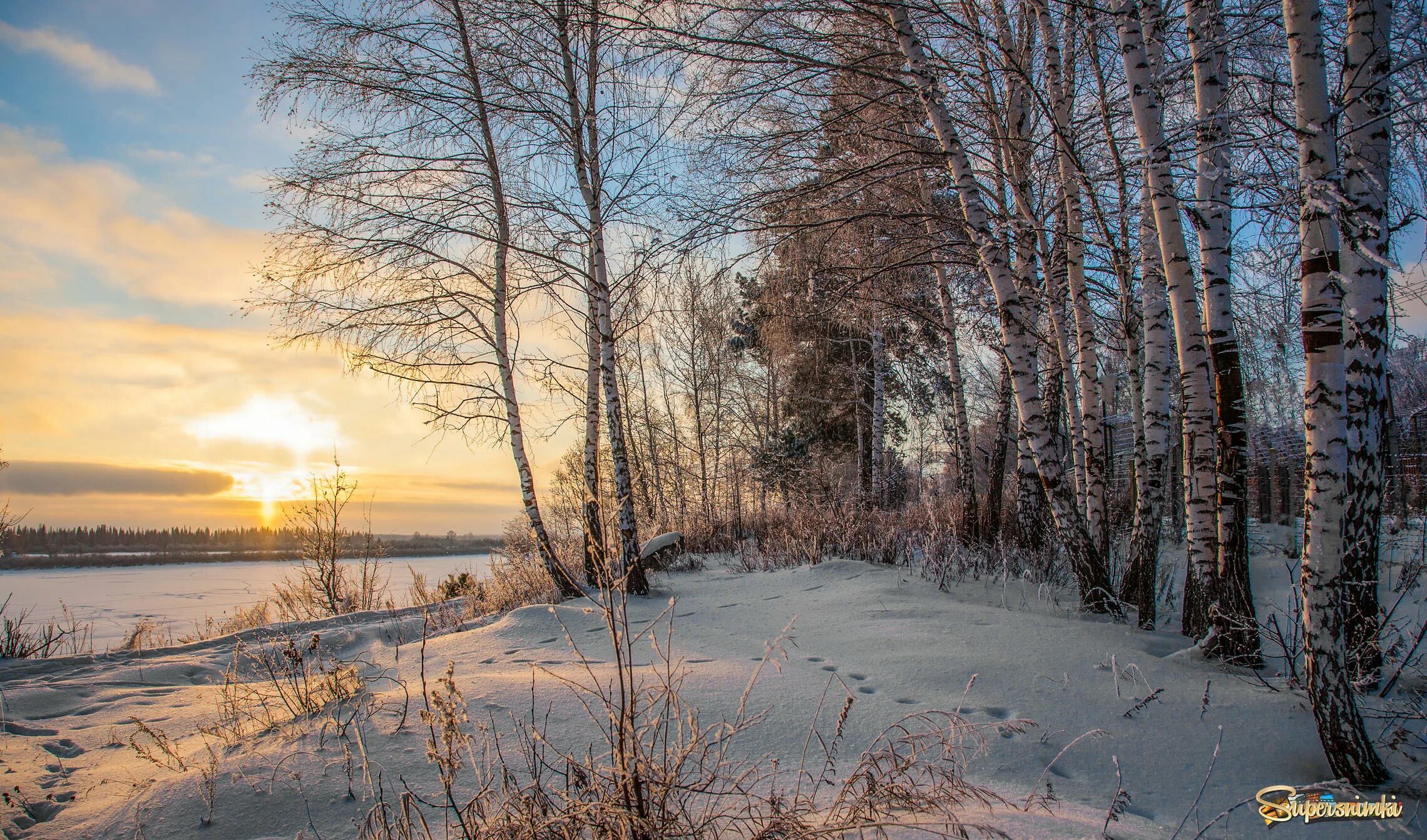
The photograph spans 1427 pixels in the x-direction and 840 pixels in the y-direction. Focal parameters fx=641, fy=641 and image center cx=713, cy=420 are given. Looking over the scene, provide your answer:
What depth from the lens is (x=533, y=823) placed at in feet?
5.35

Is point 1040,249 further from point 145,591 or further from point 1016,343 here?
point 145,591

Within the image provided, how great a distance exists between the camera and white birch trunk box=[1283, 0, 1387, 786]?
2340 mm

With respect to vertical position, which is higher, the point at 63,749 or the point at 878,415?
the point at 878,415

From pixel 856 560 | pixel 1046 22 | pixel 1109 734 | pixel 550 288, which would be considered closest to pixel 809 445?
pixel 856 560

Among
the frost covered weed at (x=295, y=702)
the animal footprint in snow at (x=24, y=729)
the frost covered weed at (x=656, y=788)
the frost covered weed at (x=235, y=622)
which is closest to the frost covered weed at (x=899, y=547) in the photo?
the frost covered weed at (x=656, y=788)

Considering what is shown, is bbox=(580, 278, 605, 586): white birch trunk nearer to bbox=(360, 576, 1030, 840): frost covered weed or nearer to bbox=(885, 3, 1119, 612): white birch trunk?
bbox=(885, 3, 1119, 612): white birch trunk

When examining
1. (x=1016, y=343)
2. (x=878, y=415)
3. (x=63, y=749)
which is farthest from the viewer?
(x=878, y=415)

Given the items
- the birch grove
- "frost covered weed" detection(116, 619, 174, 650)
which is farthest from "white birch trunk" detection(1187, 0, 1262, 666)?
"frost covered weed" detection(116, 619, 174, 650)

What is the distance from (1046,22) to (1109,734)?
17.1 ft

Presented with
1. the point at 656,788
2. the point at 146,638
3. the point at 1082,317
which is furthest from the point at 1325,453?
the point at 146,638

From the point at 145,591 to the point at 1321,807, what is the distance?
2209 centimetres

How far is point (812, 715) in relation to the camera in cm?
296

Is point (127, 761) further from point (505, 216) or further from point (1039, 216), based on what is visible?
point (1039, 216)

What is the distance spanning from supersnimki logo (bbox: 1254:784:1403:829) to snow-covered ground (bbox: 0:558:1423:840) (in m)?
0.05
